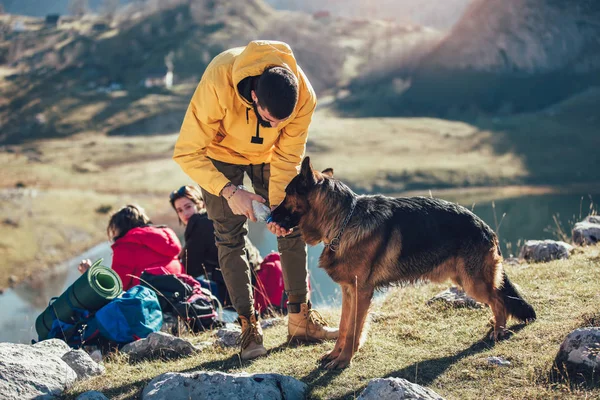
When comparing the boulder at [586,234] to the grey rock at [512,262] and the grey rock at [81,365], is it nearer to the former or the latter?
the grey rock at [512,262]

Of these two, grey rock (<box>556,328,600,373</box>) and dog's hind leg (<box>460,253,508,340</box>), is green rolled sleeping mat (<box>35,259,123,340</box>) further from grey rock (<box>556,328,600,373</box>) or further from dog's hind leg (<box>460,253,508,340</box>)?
grey rock (<box>556,328,600,373</box>)

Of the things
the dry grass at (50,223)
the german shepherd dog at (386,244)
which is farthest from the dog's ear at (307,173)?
the dry grass at (50,223)

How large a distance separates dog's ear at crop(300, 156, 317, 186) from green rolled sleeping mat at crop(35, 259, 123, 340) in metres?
3.20

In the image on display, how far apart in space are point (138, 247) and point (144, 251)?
11 centimetres

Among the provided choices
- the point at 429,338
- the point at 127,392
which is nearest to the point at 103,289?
the point at 127,392

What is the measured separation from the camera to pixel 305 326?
6.70 m

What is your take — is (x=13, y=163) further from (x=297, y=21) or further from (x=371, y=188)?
→ (x=297, y=21)

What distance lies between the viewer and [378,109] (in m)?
91.5

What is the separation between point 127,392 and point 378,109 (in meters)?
88.6

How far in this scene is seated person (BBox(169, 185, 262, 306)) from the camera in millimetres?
9164

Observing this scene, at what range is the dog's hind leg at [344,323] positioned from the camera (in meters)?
5.97

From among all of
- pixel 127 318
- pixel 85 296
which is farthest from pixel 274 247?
pixel 85 296

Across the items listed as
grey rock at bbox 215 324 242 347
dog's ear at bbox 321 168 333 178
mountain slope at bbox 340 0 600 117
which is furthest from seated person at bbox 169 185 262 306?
mountain slope at bbox 340 0 600 117

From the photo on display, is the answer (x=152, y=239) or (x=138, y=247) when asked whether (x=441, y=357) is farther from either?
(x=138, y=247)
